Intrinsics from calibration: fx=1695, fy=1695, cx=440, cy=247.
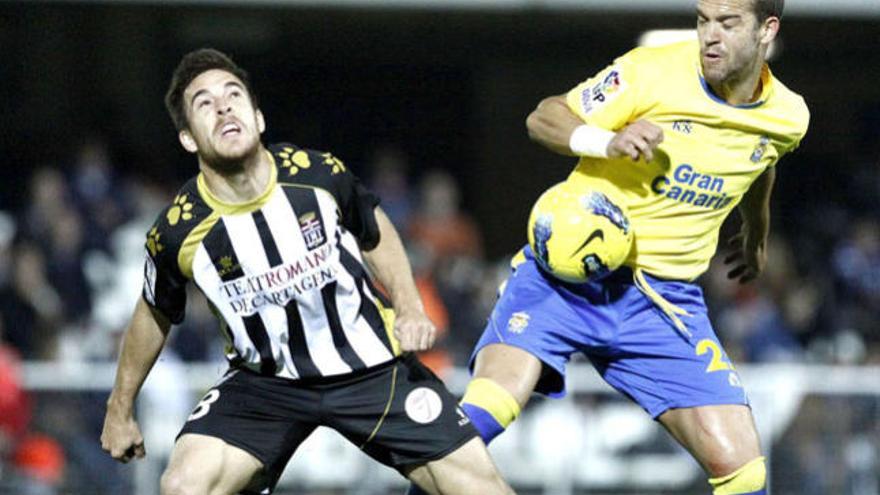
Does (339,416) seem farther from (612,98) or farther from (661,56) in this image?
(661,56)

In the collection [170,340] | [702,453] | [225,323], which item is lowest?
[170,340]

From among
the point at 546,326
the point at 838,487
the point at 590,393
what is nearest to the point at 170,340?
the point at 590,393

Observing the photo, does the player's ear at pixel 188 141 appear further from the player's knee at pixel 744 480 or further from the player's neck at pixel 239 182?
the player's knee at pixel 744 480

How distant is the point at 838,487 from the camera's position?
10906 millimetres

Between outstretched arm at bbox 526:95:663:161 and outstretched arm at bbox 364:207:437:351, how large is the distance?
0.67 metres

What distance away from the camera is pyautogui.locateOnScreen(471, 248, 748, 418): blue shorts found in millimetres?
6445

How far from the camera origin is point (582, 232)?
6246 mm

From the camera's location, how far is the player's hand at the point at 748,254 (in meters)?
7.18

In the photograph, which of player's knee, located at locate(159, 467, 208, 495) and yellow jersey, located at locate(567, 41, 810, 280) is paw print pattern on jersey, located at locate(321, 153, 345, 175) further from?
player's knee, located at locate(159, 467, 208, 495)

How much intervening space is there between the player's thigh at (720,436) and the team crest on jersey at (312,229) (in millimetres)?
1551

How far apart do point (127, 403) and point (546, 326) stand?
1602 mm

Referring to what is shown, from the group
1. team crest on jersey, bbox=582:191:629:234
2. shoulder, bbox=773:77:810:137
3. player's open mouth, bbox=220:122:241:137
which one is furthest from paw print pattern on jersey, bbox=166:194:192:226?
shoulder, bbox=773:77:810:137

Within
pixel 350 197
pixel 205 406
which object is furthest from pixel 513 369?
pixel 205 406

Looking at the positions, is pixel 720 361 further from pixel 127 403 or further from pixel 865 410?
pixel 865 410
